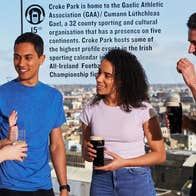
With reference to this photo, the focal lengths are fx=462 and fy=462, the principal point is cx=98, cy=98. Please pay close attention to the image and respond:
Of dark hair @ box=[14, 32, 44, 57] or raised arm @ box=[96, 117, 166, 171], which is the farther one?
dark hair @ box=[14, 32, 44, 57]

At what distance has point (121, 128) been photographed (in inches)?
74.1

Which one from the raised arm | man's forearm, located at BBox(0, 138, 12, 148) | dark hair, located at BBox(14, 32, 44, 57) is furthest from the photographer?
dark hair, located at BBox(14, 32, 44, 57)

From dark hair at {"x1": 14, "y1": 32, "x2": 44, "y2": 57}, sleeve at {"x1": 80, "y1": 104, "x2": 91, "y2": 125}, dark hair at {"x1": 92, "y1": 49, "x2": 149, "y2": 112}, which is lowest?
sleeve at {"x1": 80, "y1": 104, "x2": 91, "y2": 125}

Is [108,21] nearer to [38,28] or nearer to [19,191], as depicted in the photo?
[38,28]

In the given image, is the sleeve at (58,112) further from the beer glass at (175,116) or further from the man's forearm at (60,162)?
the beer glass at (175,116)

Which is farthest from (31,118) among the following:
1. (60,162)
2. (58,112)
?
(60,162)

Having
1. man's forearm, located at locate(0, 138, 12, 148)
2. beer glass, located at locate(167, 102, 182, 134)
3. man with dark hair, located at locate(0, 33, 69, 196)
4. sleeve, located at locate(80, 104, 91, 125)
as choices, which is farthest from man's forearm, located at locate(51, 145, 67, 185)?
beer glass, located at locate(167, 102, 182, 134)

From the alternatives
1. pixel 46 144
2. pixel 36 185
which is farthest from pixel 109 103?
pixel 36 185

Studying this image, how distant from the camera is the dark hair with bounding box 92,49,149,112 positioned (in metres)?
1.93

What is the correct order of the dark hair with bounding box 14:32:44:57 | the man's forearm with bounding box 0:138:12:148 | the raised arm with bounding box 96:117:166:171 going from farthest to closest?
the dark hair with bounding box 14:32:44:57 < the raised arm with bounding box 96:117:166:171 < the man's forearm with bounding box 0:138:12:148

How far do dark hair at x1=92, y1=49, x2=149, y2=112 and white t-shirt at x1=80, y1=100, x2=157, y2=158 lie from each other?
37mm

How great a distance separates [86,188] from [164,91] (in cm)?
77

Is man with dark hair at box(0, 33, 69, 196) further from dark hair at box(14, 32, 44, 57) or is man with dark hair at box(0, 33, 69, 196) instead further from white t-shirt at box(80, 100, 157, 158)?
white t-shirt at box(80, 100, 157, 158)

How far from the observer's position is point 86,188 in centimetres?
289
